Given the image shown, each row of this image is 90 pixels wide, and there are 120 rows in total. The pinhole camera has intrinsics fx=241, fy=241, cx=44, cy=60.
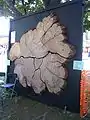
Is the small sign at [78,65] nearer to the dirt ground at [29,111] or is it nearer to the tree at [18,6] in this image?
the dirt ground at [29,111]

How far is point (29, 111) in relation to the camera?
705 centimetres

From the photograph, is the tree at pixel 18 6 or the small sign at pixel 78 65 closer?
the small sign at pixel 78 65

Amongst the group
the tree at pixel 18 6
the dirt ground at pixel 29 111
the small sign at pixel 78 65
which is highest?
the tree at pixel 18 6

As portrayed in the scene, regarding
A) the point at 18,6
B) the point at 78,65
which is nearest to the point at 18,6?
the point at 18,6

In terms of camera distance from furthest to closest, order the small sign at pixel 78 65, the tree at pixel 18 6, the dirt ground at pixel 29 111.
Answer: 1. the tree at pixel 18 6
2. the small sign at pixel 78 65
3. the dirt ground at pixel 29 111

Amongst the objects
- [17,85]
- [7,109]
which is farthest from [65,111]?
[17,85]

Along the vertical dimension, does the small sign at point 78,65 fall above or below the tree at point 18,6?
below

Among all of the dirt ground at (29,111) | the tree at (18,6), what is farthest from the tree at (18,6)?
the dirt ground at (29,111)

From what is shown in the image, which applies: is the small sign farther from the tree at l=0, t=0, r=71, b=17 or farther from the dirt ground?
the tree at l=0, t=0, r=71, b=17

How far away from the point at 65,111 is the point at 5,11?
18.4 ft

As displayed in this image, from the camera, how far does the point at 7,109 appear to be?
23.7 feet

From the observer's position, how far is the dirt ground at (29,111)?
6.40 m

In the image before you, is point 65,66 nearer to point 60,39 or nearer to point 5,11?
point 60,39

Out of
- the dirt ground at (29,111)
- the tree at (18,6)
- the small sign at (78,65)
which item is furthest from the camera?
the tree at (18,6)
